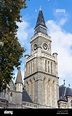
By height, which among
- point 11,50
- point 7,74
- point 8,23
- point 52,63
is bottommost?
point 7,74

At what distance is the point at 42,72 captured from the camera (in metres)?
61.4

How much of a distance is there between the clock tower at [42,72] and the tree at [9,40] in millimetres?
41116

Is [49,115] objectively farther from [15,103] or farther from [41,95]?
[41,95]

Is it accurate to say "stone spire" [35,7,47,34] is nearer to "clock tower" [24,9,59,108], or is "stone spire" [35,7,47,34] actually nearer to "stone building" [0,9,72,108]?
"stone building" [0,9,72,108]

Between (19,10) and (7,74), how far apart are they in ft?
16.4

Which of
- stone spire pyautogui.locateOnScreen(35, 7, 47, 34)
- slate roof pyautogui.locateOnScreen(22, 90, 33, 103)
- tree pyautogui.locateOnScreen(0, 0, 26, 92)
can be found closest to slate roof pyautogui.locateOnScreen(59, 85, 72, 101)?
slate roof pyautogui.locateOnScreen(22, 90, 33, 103)

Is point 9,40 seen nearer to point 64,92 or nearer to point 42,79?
point 42,79

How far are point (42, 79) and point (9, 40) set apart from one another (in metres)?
43.7

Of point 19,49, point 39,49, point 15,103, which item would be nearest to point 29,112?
point 19,49

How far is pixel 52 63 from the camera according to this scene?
2559 inches

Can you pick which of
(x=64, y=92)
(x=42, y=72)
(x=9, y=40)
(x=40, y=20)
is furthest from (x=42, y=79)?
(x=9, y=40)

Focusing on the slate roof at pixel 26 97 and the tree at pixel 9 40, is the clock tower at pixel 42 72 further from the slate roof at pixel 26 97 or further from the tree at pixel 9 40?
the tree at pixel 9 40

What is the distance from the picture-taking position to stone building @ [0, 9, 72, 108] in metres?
59.1

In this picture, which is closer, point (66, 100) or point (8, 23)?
point (8, 23)
